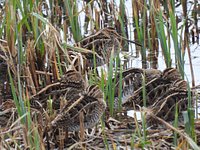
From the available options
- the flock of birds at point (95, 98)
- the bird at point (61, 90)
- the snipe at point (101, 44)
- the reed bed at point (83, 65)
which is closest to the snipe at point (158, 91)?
the flock of birds at point (95, 98)

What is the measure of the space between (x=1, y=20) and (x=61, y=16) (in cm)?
207

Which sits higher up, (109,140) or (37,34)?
(37,34)

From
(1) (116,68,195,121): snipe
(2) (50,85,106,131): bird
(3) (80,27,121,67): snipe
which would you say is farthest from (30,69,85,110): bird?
(3) (80,27,121,67): snipe

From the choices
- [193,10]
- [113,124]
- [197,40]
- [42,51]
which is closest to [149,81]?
[113,124]

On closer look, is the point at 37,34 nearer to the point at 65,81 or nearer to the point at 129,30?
the point at 65,81

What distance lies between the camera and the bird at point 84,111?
16.4 feet

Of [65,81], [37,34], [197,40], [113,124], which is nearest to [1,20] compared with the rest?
[37,34]

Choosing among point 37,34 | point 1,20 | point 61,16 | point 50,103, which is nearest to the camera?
point 50,103

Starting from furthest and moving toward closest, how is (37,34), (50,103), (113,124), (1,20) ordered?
(1,20)
(37,34)
(113,124)
(50,103)

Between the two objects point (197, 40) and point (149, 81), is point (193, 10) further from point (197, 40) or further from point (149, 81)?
point (149, 81)

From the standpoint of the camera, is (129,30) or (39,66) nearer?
(39,66)

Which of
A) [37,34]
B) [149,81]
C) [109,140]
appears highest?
[37,34]

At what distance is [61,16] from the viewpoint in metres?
8.67

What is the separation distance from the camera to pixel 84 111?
522 cm
